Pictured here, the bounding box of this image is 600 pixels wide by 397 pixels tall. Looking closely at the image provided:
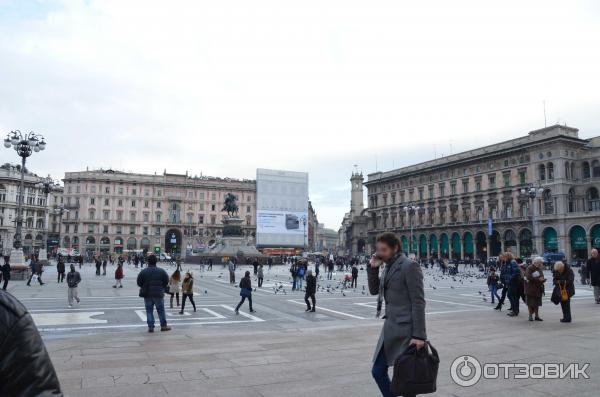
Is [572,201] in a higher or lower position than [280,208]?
lower

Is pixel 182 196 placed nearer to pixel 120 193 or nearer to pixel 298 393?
pixel 120 193

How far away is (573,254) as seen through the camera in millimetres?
58156

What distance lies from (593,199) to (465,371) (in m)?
64.3

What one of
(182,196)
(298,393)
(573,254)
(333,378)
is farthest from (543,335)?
(182,196)

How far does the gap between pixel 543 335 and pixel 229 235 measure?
4747 cm

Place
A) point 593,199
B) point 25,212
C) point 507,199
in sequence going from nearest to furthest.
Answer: point 593,199 → point 507,199 → point 25,212

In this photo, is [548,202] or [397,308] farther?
[548,202]

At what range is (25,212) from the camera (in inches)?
3762

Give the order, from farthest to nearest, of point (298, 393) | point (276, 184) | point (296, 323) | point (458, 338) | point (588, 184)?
point (276, 184), point (588, 184), point (296, 323), point (458, 338), point (298, 393)

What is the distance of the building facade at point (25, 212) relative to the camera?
90375 millimetres

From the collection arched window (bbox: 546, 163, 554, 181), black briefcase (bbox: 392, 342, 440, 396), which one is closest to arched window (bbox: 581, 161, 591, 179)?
arched window (bbox: 546, 163, 554, 181)

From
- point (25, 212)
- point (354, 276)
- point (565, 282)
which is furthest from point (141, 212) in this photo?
point (565, 282)

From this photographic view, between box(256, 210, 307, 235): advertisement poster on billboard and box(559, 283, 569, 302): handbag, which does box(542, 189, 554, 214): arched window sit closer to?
box(256, 210, 307, 235): advertisement poster on billboard

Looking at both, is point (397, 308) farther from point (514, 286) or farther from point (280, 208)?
point (280, 208)
